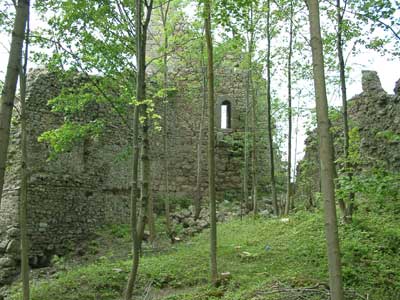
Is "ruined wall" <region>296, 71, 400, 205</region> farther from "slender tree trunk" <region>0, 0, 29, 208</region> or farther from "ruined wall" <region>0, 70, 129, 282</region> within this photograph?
"slender tree trunk" <region>0, 0, 29, 208</region>

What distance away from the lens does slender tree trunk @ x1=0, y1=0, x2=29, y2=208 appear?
365 cm

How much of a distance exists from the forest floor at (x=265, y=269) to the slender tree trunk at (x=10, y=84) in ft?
12.2

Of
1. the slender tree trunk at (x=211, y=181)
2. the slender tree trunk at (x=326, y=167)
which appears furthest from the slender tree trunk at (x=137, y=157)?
the slender tree trunk at (x=326, y=167)

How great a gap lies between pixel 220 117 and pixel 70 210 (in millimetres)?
7722

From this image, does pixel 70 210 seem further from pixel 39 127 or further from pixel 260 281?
pixel 260 281

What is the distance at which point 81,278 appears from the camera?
8125 millimetres

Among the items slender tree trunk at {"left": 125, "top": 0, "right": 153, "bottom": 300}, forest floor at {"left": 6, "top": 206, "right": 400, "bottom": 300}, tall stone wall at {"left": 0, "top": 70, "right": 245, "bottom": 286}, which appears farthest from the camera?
tall stone wall at {"left": 0, "top": 70, "right": 245, "bottom": 286}

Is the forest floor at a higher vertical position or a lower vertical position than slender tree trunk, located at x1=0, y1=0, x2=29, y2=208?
lower

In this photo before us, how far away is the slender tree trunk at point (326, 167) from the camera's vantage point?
3.56 meters

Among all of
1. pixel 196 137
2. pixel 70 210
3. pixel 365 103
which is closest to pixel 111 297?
pixel 70 210

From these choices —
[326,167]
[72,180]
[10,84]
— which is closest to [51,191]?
[72,180]

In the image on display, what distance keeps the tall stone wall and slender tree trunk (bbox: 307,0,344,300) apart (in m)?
7.08

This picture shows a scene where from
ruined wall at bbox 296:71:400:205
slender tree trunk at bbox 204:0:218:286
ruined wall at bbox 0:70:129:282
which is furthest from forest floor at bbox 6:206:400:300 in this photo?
ruined wall at bbox 296:71:400:205

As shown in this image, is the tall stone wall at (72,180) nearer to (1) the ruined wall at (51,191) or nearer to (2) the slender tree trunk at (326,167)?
(1) the ruined wall at (51,191)
